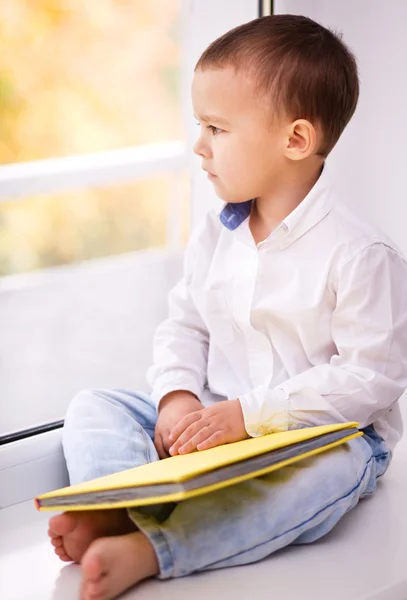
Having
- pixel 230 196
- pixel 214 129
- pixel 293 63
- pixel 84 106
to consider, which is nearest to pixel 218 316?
pixel 230 196

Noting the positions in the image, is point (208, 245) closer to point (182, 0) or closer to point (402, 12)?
point (402, 12)

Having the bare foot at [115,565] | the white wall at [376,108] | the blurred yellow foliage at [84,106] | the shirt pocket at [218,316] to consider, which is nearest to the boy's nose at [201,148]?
the shirt pocket at [218,316]

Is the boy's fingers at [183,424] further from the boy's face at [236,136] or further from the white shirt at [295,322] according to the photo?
the boy's face at [236,136]

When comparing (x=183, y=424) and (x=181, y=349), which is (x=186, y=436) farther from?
(x=181, y=349)

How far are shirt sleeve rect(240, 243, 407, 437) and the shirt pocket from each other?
17 cm

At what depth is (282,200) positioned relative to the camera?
1.33 meters

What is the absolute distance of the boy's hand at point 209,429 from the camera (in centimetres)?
116

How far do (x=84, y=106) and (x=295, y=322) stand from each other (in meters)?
2.70

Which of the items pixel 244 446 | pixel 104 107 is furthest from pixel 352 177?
pixel 104 107

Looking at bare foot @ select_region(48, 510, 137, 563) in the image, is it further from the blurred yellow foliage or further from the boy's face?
the blurred yellow foliage

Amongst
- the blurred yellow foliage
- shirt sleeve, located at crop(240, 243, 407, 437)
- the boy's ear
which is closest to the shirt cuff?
shirt sleeve, located at crop(240, 243, 407, 437)

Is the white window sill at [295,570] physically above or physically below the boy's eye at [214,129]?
below

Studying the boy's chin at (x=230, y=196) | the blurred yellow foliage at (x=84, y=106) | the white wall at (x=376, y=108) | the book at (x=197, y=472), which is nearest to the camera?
the book at (x=197, y=472)

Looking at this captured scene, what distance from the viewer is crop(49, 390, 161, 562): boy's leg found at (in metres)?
1.09
